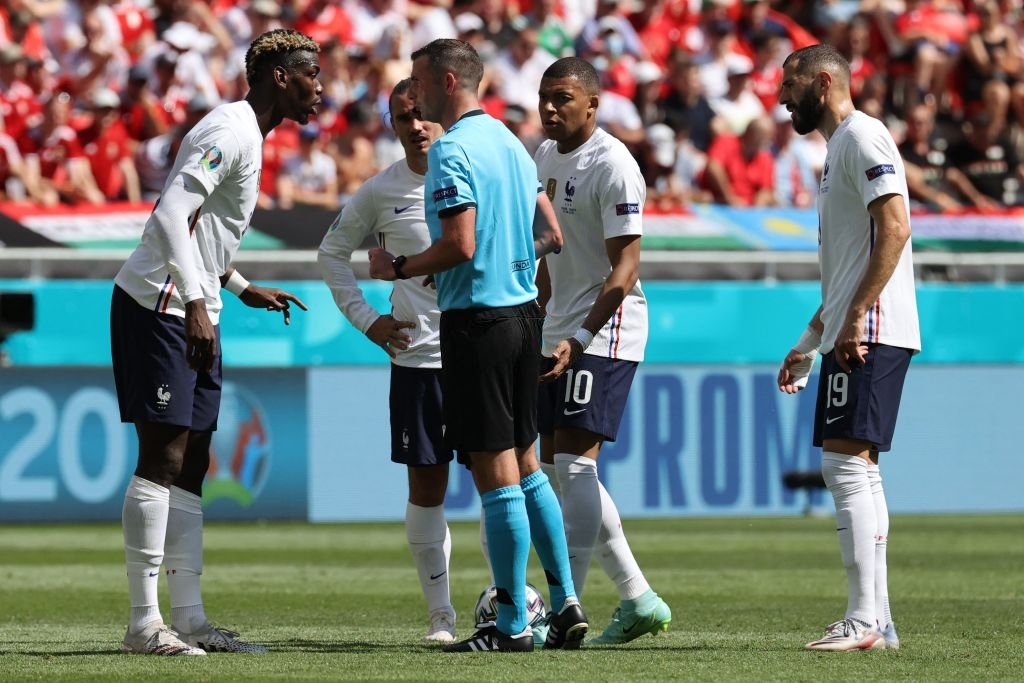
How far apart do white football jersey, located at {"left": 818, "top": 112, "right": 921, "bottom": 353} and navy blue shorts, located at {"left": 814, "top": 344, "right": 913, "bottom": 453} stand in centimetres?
7

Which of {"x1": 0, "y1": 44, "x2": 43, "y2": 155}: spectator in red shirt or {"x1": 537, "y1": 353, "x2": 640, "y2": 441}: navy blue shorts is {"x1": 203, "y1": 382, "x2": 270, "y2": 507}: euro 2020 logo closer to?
{"x1": 0, "y1": 44, "x2": 43, "y2": 155}: spectator in red shirt

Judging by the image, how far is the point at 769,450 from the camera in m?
16.0

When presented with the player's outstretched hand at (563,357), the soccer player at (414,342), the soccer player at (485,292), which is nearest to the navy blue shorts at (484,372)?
the soccer player at (485,292)

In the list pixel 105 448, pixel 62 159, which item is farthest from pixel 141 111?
pixel 105 448

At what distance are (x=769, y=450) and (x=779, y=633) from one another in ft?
28.3

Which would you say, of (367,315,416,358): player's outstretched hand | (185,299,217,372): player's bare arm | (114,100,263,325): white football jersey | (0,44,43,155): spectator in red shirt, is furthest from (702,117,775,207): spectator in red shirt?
(185,299,217,372): player's bare arm

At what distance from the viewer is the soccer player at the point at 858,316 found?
6.48 metres

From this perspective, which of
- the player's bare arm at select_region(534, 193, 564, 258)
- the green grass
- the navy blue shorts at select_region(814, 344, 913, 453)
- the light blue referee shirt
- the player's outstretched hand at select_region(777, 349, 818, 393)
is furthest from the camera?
the player's outstretched hand at select_region(777, 349, 818, 393)

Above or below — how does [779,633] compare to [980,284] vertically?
below

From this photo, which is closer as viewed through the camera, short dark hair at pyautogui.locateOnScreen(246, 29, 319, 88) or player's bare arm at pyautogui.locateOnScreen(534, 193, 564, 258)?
player's bare arm at pyautogui.locateOnScreen(534, 193, 564, 258)

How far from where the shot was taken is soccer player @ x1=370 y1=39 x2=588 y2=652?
619cm

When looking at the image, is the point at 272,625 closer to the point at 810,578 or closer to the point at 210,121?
the point at 210,121

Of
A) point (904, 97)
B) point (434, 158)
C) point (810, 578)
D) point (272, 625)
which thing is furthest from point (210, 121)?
point (904, 97)

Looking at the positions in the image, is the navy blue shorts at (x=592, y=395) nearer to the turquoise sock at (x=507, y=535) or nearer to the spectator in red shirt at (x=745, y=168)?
the turquoise sock at (x=507, y=535)
